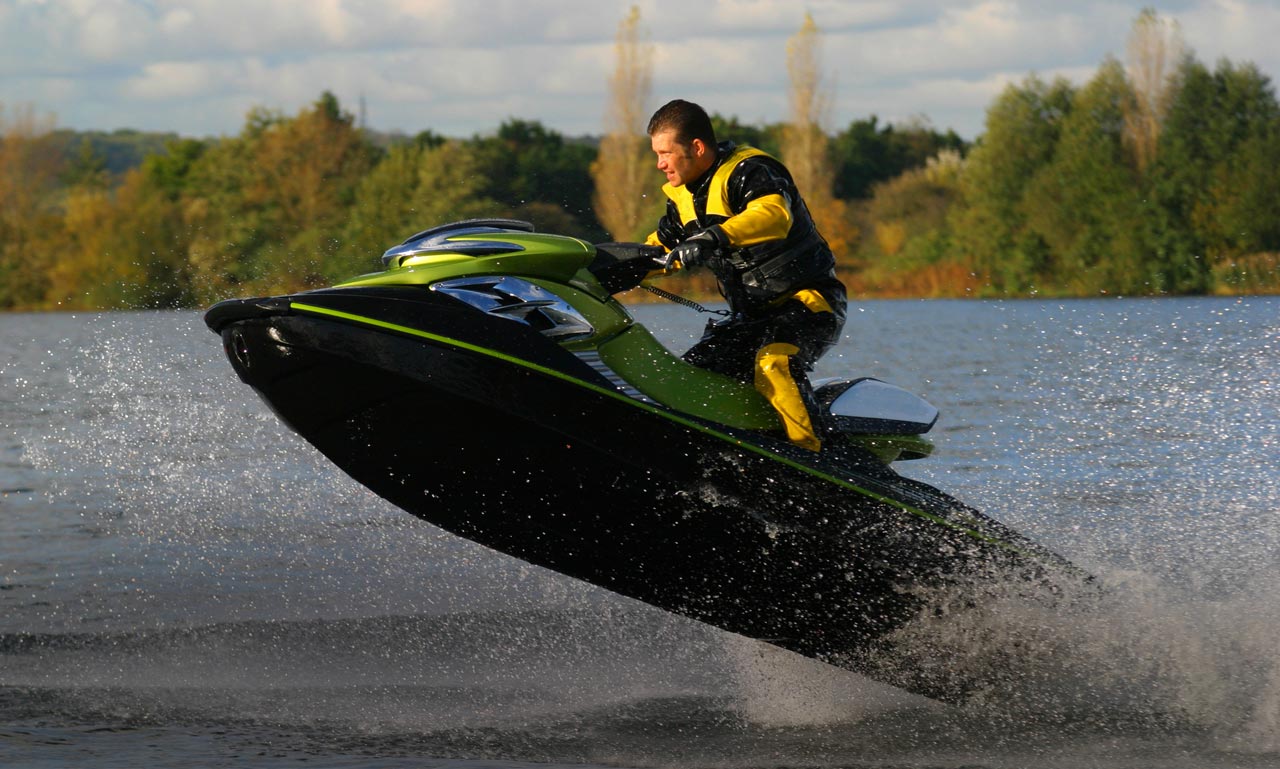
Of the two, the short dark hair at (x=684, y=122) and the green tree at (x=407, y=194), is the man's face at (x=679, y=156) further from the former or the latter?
the green tree at (x=407, y=194)

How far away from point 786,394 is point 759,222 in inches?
22.9

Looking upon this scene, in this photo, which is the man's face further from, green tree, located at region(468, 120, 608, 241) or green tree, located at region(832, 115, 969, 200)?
green tree, located at region(832, 115, 969, 200)

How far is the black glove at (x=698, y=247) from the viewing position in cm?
464

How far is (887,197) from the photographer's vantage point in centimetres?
5275

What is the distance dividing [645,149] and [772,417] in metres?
38.4

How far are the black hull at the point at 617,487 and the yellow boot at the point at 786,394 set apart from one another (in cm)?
8

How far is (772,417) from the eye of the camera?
500 cm

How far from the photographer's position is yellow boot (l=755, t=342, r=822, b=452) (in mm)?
4918

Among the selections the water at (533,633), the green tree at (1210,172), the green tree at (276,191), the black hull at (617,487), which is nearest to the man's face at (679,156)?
the black hull at (617,487)

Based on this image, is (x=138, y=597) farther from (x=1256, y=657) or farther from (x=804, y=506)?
(x=1256, y=657)

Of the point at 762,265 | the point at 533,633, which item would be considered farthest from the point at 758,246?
the point at 533,633

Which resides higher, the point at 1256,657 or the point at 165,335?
the point at 165,335

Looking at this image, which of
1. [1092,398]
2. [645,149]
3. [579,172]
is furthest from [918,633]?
[579,172]

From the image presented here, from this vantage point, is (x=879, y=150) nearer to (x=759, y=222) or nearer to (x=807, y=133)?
(x=807, y=133)
